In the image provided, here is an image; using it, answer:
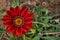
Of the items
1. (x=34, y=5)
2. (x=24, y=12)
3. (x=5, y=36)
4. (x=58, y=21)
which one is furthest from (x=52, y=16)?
(x=24, y=12)

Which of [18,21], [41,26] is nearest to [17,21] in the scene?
[18,21]

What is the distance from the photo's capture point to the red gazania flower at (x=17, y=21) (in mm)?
1057

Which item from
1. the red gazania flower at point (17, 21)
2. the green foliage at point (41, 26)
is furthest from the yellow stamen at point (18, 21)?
the green foliage at point (41, 26)

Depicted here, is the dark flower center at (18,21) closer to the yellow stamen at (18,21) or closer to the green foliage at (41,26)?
the yellow stamen at (18,21)

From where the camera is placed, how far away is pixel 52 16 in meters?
1.75

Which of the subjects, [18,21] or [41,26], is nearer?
[18,21]

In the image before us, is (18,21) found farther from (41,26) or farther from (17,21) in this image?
→ (41,26)

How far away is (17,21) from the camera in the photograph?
110 cm

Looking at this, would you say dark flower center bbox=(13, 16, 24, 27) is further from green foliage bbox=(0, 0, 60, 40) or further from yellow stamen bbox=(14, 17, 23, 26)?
green foliage bbox=(0, 0, 60, 40)

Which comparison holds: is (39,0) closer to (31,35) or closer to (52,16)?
(52,16)

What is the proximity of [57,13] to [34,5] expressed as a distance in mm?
223

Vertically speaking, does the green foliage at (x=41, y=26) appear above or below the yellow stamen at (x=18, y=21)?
below

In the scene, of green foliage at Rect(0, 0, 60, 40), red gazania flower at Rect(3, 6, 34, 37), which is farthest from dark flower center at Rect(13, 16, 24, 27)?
green foliage at Rect(0, 0, 60, 40)

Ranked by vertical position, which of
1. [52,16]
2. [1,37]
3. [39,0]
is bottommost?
[1,37]
